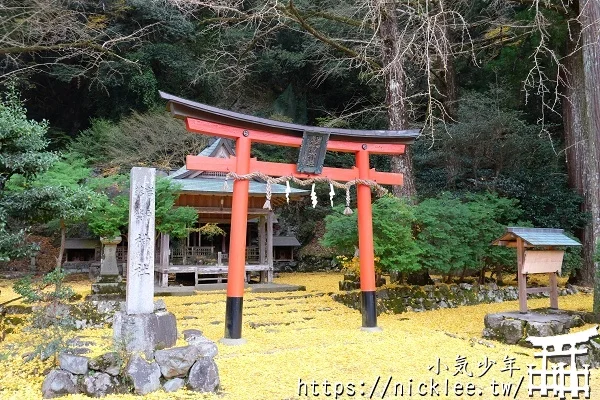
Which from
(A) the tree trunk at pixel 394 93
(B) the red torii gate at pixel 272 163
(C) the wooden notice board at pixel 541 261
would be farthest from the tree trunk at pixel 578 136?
(B) the red torii gate at pixel 272 163

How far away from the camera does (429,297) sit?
37.5ft

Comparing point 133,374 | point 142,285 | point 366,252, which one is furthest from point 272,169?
point 133,374

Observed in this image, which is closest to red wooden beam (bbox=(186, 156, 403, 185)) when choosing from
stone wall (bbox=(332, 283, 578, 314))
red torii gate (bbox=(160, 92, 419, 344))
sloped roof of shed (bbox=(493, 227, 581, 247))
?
red torii gate (bbox=(160, 92, 419, 344))

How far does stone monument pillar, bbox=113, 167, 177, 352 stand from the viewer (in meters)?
6.01

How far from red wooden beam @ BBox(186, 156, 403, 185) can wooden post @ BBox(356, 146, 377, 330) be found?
0.83 ft

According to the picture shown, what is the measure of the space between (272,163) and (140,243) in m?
3.04

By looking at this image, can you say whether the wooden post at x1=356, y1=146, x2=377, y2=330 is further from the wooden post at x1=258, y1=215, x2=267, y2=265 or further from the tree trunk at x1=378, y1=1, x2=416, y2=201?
the wooden post at x1=258, y1=215, x2=267, y2=265

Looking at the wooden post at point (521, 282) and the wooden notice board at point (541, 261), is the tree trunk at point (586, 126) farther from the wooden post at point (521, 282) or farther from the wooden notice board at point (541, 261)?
the wooden post at point (521, 282)

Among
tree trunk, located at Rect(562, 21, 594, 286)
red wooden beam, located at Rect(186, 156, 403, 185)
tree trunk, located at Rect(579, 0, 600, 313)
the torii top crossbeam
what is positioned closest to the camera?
the torii top crossbeam

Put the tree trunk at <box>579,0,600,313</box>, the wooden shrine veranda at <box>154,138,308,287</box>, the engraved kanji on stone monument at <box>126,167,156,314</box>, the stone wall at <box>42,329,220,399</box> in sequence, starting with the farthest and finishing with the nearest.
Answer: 1. the wooden shrine veranda at <box>154,138,308,287</box>
2. the tree trunk at <box>579,0,600,313</box>
3. the engraved kanji on stone monument at <box>126,167,156,314</box>
4. the stone wall at <box>42,329,220,399</box>

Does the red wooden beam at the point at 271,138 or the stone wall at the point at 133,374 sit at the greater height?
the red wooden beam at the point at 271,138

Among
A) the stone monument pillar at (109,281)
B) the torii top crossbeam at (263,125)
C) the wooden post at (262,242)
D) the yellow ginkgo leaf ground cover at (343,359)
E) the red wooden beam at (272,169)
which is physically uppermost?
the torii top crossbeam at (263,125)

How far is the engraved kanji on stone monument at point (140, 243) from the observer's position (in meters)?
6.25

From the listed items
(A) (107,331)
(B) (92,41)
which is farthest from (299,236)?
(A) (107,331)
